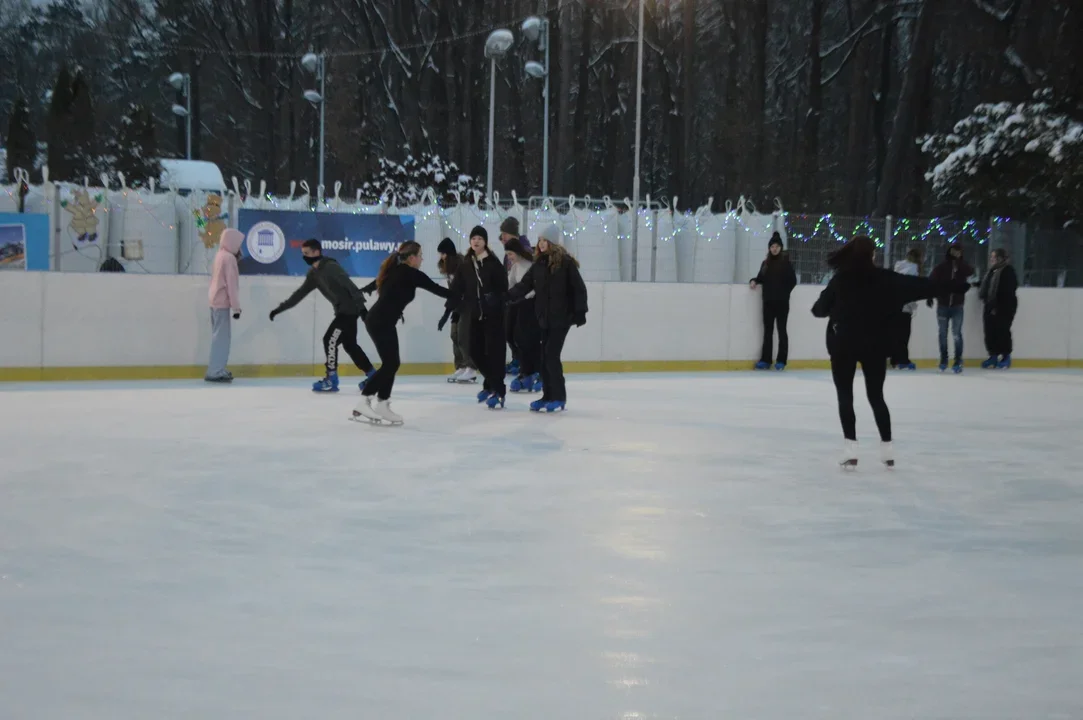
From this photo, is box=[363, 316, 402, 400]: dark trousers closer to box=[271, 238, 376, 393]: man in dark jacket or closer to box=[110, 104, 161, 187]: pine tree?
box=[271, 238, 376, 393]: man in dark jacket

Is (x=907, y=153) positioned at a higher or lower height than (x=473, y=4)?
lower

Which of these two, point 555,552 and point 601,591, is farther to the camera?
point 555,552

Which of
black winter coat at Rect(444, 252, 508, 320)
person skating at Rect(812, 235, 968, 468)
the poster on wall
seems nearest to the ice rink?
person skating at Rect(812, 235, 968, 468)

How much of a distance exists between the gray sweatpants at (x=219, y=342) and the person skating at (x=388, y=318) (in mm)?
3839

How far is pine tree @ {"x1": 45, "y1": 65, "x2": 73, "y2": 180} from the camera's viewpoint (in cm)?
3062

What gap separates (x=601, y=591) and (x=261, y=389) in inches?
344

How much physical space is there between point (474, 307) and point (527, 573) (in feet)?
21.9

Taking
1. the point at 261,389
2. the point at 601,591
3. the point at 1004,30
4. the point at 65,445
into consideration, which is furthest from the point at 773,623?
the point at 1004,30

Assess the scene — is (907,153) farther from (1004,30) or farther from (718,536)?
(718,536)

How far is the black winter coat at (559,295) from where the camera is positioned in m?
11.1

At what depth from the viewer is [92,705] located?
3.42m

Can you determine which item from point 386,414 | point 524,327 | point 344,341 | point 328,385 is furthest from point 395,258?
point 328,385

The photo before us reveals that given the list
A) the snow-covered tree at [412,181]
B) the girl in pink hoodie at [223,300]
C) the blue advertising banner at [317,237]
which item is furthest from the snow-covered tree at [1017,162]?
the girl in pink hoodie at [223,300]

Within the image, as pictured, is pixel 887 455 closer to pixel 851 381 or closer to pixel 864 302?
pixel 851 381
